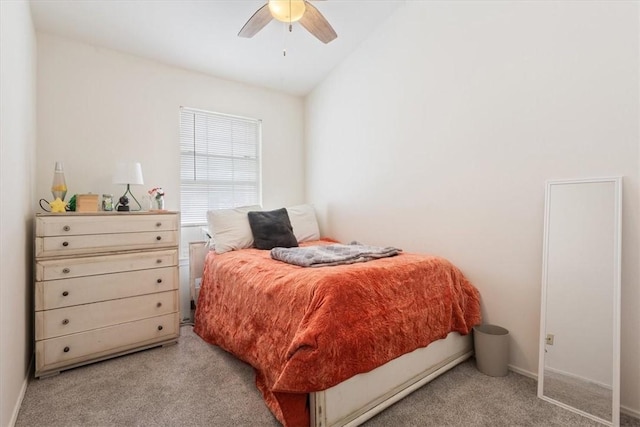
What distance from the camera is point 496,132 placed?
208 centimetres

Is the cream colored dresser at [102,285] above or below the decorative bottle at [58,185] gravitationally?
below

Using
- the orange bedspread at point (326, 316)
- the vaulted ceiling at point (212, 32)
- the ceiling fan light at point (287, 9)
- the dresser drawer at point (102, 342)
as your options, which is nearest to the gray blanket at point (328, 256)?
the orange bedspread at point (326, 316)

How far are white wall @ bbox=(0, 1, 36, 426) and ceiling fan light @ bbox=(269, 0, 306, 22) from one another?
138 centimetres

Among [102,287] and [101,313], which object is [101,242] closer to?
[102,287]

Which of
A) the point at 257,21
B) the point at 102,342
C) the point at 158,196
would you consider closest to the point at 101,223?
the point at 158,196

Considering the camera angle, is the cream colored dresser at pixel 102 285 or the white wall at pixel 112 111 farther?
the white wall at pixel 112 111

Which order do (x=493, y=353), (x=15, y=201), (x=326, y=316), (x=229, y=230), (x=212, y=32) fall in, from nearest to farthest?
(x=326, y=316) → (x=15, y=201) → (x=493, y=353) → (x=212, y=32) → (x=229, y=230)

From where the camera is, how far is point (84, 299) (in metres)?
2.09

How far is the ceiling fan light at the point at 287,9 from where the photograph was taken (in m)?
1.96

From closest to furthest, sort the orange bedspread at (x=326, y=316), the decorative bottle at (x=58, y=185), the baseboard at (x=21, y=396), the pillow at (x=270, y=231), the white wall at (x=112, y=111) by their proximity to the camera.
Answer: the orange bedspread at (x=326, y=316), the baseboard at (x=21, y=396), the decorative bottle at (x=58, y=185), the white wall at (x=112, y=111), the pillow at (x=270, y=231)

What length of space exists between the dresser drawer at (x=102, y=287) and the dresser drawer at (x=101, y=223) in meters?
0.32

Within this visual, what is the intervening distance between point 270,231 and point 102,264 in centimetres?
133

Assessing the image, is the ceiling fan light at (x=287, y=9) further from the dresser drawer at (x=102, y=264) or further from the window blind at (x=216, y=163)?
the dresser drawer at (x=102, y=264)

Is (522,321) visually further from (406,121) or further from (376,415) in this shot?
(406,121)
